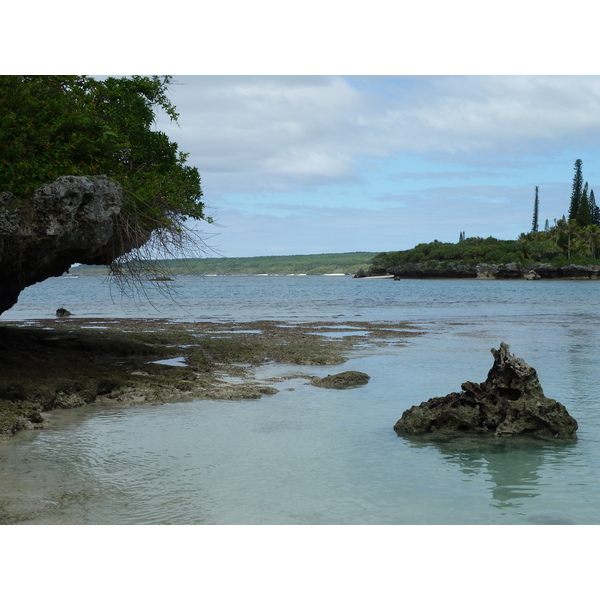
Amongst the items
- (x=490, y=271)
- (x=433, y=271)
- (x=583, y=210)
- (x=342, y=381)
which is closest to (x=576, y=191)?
(x=583, y=210)

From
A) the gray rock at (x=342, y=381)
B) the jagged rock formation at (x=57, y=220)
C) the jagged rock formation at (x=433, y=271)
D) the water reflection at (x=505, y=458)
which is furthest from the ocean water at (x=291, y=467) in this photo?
the jagged rock formation at (x=433, y=271)

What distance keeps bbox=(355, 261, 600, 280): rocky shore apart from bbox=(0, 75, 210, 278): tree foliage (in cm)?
10909

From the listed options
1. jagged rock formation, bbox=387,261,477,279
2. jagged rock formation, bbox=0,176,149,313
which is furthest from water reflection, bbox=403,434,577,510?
jagged rock formation, bbox=387,261,477,279

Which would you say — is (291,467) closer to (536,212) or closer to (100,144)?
(100,144)

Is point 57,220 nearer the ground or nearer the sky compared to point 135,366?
Answer: nearer the sky

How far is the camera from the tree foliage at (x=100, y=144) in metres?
12.4

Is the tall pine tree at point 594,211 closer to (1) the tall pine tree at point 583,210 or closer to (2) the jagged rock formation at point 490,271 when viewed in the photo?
(1) the tall pine tree at point 583,210

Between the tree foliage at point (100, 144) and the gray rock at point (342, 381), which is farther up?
the tree foliage at point (100, 144)

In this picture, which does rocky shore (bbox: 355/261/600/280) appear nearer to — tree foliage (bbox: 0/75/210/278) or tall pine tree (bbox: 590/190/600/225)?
tall pine tree (bbox: 590/190/600/225)

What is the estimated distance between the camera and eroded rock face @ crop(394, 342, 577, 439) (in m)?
10.2

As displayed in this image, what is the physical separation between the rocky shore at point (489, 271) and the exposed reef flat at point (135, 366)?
101 m

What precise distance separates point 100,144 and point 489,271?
123m

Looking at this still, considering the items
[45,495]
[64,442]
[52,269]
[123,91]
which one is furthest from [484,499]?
[123,91]

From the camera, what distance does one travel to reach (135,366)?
1568 cm
